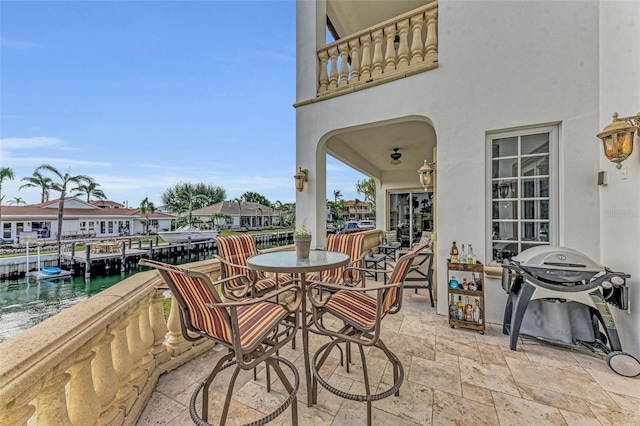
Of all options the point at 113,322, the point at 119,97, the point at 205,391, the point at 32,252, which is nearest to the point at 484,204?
the point at 205,391

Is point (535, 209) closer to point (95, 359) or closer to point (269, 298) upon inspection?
point (269, 298)

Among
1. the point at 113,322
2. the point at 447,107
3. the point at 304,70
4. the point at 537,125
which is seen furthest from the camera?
the point at 304,70

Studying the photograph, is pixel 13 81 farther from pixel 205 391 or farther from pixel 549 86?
pixel 549 86

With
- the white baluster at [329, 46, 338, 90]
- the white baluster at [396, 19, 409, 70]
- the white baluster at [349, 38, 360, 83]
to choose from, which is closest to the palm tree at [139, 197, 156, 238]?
the white baluster at [329, 46, 338, 90]

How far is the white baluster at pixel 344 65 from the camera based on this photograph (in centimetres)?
422

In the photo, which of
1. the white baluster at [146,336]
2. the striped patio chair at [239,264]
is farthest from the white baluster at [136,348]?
the striped patio chair at [239,264]

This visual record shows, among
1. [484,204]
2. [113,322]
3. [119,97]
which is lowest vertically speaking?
[113,322]

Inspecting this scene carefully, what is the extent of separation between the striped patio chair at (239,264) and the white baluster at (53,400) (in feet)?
5.24

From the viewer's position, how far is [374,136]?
5.27 meters

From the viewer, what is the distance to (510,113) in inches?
119

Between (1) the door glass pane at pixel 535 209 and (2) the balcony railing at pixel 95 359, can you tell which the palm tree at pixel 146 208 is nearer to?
(2) the balcony railing at pixel 95 359

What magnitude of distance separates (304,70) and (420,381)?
4759 millimetres

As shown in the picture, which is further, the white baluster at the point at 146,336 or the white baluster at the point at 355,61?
the white baluster at the point at 355,61

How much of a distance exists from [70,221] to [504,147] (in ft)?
102
